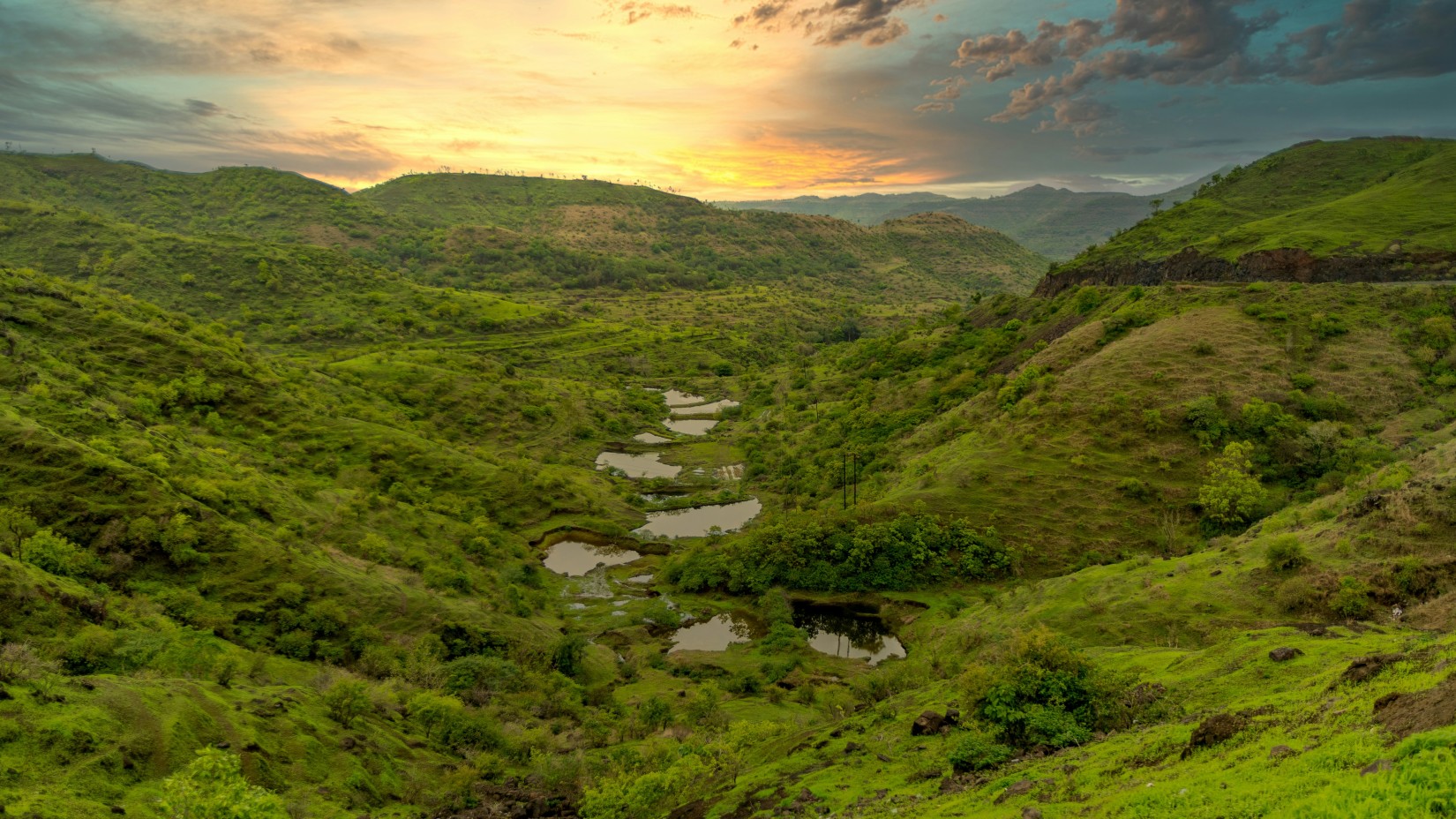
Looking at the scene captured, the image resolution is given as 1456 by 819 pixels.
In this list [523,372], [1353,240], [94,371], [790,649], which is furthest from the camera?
[523,372]

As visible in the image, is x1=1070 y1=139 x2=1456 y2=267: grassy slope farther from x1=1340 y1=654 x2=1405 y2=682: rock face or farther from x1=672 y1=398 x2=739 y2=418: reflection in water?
x1=1340 y1=654 x2=1405 y2=682: rock face

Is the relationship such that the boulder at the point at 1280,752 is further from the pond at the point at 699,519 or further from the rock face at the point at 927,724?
the pond at the point at 699,519

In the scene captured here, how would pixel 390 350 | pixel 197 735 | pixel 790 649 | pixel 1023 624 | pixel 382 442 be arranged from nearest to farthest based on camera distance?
pixel 197 735 → pixel 1023 624 → pixel 790 649 → pixel 382 442 → pixel 390 350

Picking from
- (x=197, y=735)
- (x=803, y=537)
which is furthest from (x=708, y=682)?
(x=197, y=735)

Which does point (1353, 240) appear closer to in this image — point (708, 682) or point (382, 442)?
point (708, 682)

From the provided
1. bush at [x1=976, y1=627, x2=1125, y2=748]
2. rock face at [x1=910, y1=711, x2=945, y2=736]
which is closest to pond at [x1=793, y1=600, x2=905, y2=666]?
rock face at [x1=910, y1=711, x2=945, y2=736]

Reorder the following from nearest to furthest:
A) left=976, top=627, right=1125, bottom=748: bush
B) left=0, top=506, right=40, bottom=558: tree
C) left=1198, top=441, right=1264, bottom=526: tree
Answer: left=976, top=627, right=1125, bottom=748: bush → left=0, top=506, right=40, bottom=558: tree → left=1198, top=441, right=1264, bottom=526: tree

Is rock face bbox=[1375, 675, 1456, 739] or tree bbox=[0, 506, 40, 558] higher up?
rock face bbox=[1375, 675, 1456, 739]

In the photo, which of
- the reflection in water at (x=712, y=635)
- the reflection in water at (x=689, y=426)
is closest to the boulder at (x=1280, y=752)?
the reflection in water at (x=712, y=635)

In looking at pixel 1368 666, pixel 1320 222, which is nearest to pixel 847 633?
pixel 1368 666

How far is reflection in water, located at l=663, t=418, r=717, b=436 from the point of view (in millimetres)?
153625

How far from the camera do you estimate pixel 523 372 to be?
170875 mm

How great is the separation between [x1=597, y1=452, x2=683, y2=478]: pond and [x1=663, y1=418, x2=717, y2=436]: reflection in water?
59.8 ft

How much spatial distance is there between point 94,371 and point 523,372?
10316 centimetres
